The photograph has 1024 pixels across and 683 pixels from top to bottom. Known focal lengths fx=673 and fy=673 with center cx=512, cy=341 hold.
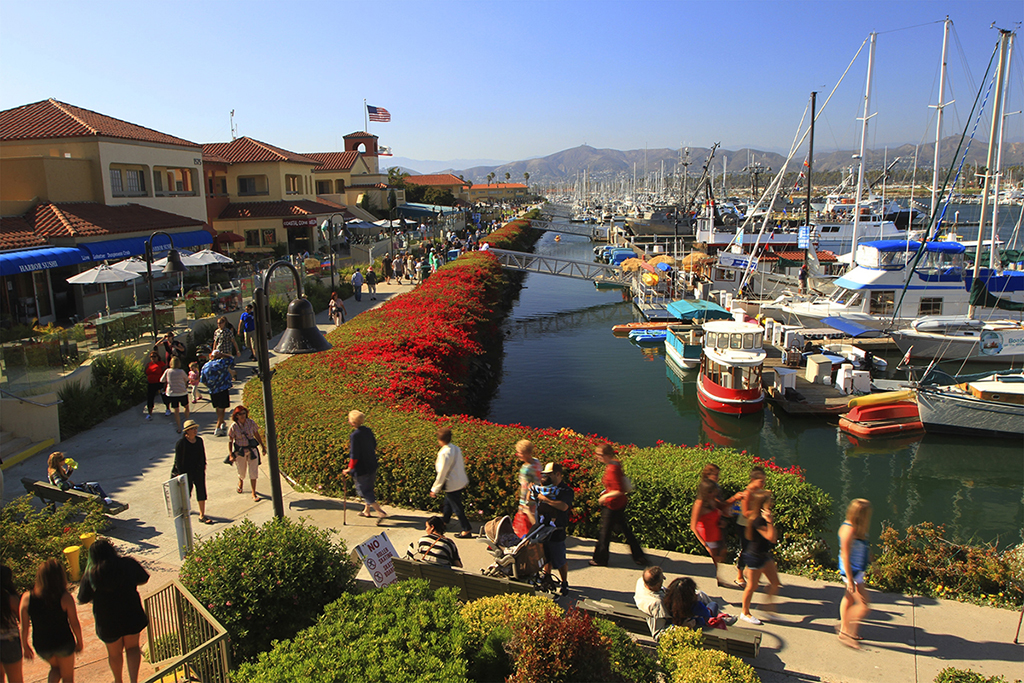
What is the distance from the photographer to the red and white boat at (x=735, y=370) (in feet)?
69.6

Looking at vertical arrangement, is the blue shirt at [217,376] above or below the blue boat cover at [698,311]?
above

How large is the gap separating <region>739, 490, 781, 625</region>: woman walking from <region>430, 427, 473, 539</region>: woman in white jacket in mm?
3539

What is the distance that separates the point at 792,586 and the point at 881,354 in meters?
24.8

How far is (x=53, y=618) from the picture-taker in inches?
215

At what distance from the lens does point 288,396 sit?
13.0 m

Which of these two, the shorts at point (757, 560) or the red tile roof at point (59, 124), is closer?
the shorts at point (757, 560)

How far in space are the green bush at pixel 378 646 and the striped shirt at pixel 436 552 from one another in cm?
117

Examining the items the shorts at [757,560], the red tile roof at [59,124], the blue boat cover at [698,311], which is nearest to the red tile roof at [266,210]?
the red tile roof at [59,124]

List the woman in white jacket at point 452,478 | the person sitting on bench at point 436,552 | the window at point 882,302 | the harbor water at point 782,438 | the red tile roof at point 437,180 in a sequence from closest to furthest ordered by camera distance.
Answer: the person sitting on bench at point 436,552 < the woman in white jacket at point 452,478 < the harbor water at point 782,438 < the window at point 882,302 < the red tile roof at point 437,180

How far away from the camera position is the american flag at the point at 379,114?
7281 cm

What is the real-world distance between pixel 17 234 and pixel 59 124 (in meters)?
8.16

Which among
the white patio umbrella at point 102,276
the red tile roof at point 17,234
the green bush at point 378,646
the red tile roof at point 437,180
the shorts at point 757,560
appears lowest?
the shorts at point 757,560

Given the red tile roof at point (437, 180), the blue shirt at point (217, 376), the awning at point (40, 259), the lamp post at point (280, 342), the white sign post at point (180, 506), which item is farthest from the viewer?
the red tile roof at point (437, 180)

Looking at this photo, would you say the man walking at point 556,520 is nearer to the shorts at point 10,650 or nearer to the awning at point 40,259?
the shorts at point 10,650
